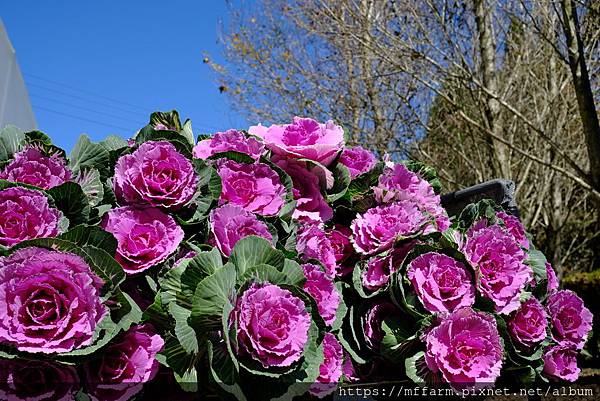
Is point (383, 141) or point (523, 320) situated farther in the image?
point (383, 141)

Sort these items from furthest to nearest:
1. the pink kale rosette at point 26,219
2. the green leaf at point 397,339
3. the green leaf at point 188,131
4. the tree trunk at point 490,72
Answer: the tree trunk at point 490,72 → the green leaf at point 188,131 → the green leaf at point 397,339 → the pink kale rosette at point 26,219

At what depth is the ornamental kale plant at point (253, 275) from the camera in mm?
912

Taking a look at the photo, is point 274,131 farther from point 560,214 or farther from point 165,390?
point 560,214

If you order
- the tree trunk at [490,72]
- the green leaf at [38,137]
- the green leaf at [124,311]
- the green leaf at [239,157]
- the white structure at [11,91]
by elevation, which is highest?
the white structure at [11,91]

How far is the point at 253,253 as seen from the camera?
99 cm

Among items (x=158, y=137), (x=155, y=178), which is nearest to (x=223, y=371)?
(x=155, y=178)

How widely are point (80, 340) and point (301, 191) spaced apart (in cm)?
55

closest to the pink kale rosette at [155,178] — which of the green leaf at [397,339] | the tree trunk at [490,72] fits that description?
the green leaf at [397,339]

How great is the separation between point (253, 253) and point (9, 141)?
56cm

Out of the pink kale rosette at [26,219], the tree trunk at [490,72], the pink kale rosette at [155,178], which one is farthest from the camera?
the tree trunk at [490,72]

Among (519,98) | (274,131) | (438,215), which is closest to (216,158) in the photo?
(274,131)

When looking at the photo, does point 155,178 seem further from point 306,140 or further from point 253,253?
point 306,140

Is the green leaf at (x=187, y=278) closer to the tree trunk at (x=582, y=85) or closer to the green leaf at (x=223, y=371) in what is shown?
the green leaf at (x=223, y=371)

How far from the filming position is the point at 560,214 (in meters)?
9.09
